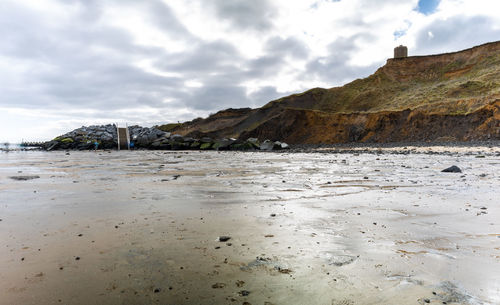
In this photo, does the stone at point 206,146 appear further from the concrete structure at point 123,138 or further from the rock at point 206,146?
the concrete structure at point 123,138

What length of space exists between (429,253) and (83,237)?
3883 mm

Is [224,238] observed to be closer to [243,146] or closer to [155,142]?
[243,146]

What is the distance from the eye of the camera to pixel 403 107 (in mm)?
43938

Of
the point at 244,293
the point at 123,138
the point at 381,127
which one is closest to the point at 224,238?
the point at 244,293

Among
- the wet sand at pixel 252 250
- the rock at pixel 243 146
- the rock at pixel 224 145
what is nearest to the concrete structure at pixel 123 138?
the rock at pixel 224 145

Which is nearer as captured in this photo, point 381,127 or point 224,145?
point 224,145

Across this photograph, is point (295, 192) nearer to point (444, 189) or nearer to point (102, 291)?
point (444, 189)

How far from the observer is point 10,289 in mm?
2125

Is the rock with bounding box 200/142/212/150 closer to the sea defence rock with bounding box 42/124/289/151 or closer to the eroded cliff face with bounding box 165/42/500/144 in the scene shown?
the sea defence rock with bounding box 42/124/289/151

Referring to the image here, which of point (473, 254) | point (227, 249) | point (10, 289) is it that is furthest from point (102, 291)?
point (473, 254)

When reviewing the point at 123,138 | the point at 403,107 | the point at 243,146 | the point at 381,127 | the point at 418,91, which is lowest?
the point at 243,146

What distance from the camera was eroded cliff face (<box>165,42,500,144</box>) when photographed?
33.7 m

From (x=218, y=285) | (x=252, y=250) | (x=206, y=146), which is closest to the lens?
(x=218, y=285)

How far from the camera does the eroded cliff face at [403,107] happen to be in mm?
33656
